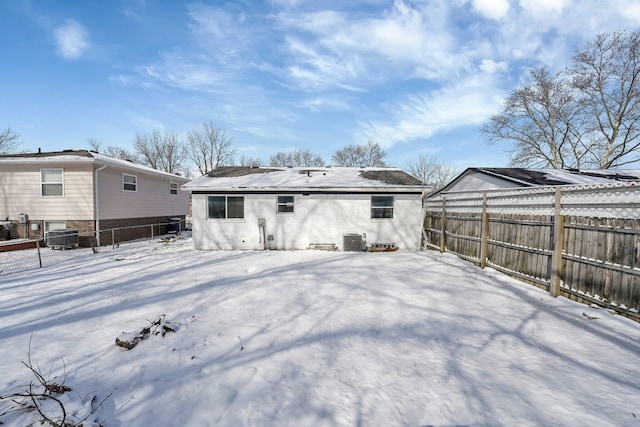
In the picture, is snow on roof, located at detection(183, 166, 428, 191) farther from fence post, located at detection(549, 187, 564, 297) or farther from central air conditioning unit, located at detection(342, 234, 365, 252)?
fence post, located at detection(549, 187, 564, 297)

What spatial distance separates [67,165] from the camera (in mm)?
11625

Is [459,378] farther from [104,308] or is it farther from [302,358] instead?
[104,308]

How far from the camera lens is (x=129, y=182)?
13.8 metres

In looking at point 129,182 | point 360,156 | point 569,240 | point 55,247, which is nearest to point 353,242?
point 569,240

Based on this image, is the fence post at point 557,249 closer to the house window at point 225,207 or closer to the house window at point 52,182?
the house window at point 225,207

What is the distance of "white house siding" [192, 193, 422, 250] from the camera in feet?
35.6

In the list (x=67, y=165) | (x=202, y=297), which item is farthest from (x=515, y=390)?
(x=67, y=165)

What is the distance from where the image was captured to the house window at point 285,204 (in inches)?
430

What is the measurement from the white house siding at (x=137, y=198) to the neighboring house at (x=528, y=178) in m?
14.9

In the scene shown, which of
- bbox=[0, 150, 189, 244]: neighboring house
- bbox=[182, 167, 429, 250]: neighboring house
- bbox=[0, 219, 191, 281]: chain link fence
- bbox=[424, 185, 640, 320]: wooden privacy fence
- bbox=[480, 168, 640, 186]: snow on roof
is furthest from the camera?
bbox=[0, 150, 189, 244]: neighboring house

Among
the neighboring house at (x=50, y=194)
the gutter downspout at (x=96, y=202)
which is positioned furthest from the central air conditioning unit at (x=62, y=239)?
the gutter downspout at (x=96, y=202)

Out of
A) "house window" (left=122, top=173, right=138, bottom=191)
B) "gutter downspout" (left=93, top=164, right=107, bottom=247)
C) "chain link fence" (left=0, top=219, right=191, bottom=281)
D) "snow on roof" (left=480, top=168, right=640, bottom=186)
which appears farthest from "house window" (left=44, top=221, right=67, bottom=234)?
"snow on roof" (left=480, top=168, right=640, bottom=186)

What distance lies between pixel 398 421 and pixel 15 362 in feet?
15.1

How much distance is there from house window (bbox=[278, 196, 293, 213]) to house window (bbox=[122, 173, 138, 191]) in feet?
28.7
